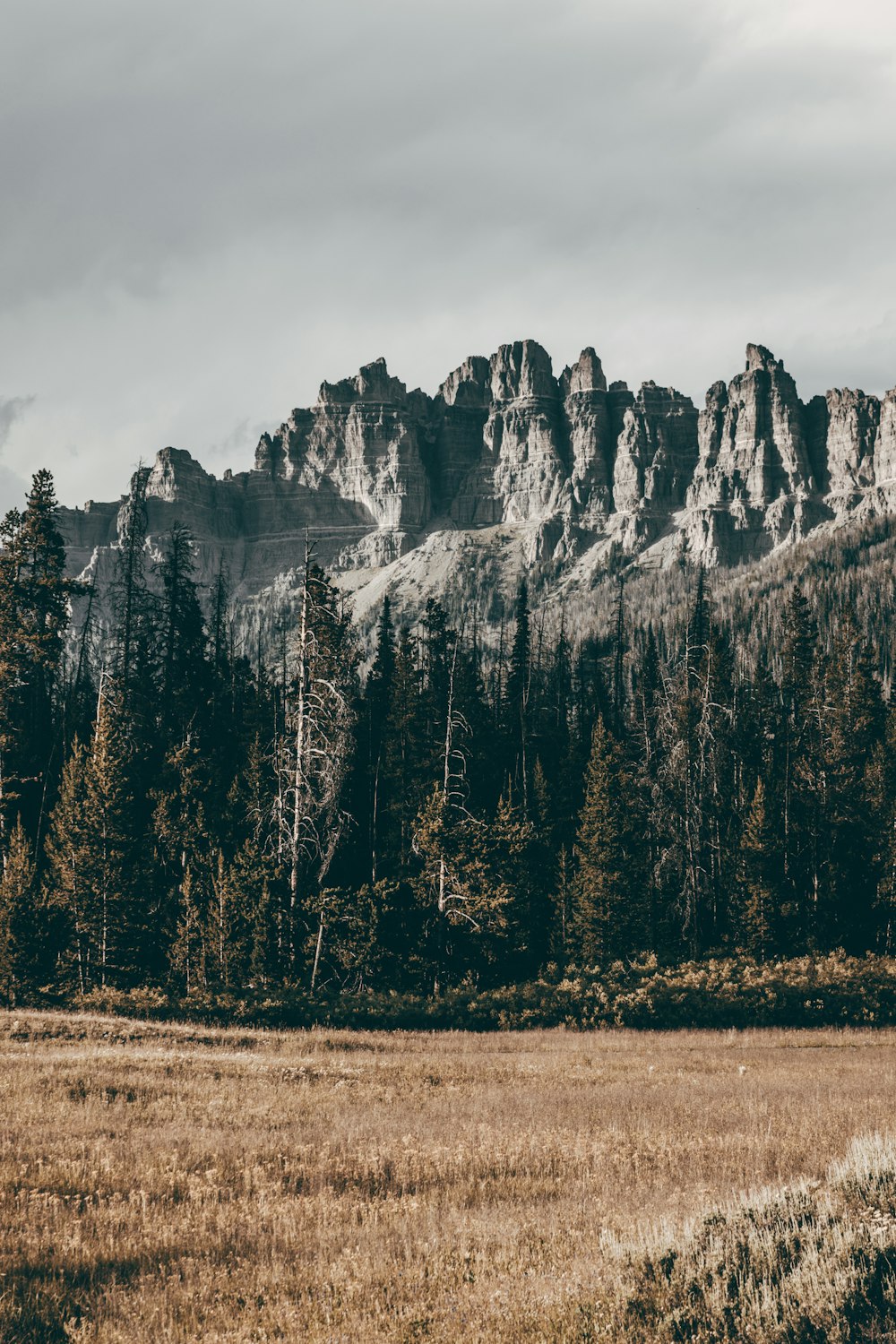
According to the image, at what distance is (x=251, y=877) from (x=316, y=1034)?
23.3 ft

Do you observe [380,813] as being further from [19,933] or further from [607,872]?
[19,933]

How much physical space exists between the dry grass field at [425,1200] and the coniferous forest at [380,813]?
36.4 ft

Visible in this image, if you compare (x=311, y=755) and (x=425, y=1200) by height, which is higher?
(x=311, y=755)

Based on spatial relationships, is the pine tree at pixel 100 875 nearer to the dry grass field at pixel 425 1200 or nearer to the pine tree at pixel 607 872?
the dry grass field at pixel 425 1200

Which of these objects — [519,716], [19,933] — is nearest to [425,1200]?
[19,933]

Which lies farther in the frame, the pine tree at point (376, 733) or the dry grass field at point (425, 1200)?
the pine tree at point (376, 733)

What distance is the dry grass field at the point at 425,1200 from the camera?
747 cm

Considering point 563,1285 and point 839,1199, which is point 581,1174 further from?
point 563,1285

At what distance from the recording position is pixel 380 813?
163 ft

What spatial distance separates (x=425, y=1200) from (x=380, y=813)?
38.8 metres

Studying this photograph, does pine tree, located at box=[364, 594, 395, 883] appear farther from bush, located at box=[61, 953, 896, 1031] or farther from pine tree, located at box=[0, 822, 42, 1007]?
pine tree, located at box=[0, 822, 42, 1007]

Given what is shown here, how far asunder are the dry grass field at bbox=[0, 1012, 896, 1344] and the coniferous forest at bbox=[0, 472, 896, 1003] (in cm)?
1108

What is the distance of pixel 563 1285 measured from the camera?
775 centimetres

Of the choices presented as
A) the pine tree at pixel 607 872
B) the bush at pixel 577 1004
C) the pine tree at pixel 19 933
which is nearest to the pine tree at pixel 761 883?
the pine tree at pixel 607 872
